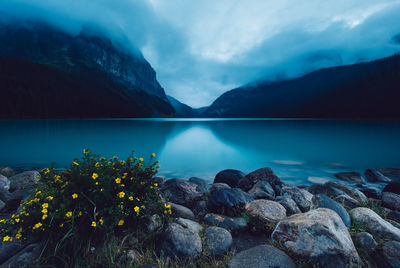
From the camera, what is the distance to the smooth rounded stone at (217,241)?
366 cm

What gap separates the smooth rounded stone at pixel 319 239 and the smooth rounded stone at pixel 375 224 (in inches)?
49.1

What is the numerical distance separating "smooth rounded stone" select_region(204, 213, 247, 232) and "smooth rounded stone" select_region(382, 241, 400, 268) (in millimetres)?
2575

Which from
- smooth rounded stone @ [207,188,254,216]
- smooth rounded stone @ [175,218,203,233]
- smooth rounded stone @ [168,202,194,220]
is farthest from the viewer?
smooth rounded stone @ [207,188,254,216]

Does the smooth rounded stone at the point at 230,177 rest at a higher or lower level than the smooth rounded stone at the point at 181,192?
lower

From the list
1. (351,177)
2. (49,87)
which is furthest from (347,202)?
(49,87)

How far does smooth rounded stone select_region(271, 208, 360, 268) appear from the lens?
3197mm

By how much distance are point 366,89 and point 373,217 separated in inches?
6896

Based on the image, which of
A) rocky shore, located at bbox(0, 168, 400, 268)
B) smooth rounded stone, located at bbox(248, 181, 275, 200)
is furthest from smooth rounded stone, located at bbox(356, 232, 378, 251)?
smooth rounded stone, located at bbox(248, 181, 275, 200)

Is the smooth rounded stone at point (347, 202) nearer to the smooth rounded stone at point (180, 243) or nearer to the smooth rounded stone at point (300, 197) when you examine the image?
the smooth rounded stone at point (300, 197)

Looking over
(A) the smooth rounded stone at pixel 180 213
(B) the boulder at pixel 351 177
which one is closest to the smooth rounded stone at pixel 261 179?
(A) the smooth rounded stone at pixel 180 213

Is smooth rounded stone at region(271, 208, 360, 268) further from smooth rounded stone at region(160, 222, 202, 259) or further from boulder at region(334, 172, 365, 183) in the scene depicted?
boulder at region(334, 172, 365, 183)

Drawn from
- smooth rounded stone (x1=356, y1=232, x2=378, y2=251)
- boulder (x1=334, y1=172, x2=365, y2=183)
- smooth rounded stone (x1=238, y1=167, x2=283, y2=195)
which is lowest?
boulder (x1=334, y1=172, x2=365, y2=183)

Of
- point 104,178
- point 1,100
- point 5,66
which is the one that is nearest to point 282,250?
point 104,178

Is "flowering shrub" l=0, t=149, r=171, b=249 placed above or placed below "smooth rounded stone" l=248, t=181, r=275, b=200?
above
